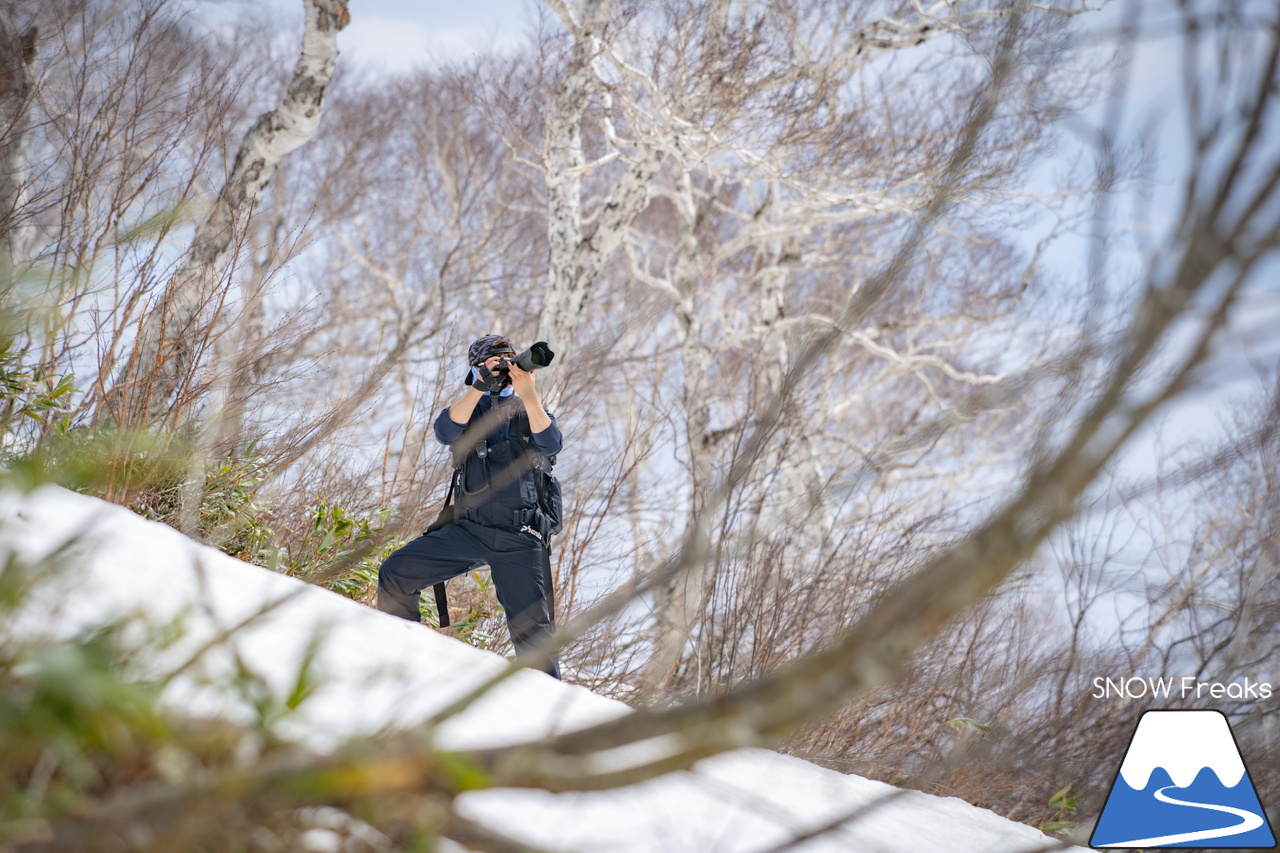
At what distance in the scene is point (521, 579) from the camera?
3.26m

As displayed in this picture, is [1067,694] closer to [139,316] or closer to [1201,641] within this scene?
[1201,641]

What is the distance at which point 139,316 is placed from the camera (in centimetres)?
310

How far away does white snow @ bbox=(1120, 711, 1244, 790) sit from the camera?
10.9 feet

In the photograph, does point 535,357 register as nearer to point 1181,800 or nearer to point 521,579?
point 521,579

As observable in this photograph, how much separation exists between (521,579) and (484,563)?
17 cm

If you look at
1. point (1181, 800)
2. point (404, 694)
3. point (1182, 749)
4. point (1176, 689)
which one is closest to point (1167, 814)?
point (1181, 800)

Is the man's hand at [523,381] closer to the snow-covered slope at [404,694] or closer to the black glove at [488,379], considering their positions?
the black glove at [488,379]

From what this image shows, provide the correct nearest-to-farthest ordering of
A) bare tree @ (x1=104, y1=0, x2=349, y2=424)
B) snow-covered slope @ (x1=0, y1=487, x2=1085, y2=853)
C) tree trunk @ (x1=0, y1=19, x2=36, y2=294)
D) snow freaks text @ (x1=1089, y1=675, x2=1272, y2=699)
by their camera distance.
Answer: snow-covered slope @ (x1=0, y1=487, x2=1085, y2=853)
bare tree @ (x1=104, y1=0, x2=349, y2=424)
tree trunk @ (x1=0, y1=19, x2=36, y2=294)
snow freaks text @ (x1=1089, y1=675, x2=1272, y2=699)

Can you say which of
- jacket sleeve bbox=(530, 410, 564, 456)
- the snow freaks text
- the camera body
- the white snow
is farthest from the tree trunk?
the snow freaks text

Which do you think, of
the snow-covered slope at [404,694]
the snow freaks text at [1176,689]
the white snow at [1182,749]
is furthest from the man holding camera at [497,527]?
the snow freaks text at [1176,689]

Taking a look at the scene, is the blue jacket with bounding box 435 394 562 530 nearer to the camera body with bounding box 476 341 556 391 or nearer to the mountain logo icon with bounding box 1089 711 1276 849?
the camera body with bounding box 476 341 556 391

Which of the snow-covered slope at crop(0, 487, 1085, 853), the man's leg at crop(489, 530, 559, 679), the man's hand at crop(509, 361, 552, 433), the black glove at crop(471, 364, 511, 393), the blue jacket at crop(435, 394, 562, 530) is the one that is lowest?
the snow-covered slope at crop(0, 487, 1085, 853)

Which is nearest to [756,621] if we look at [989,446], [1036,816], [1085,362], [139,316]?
[1036,816]

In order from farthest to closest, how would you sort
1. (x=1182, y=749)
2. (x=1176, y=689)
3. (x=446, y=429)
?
(x=1176, y=689) < (x=1182, y=749) < (x=446, y=429)
